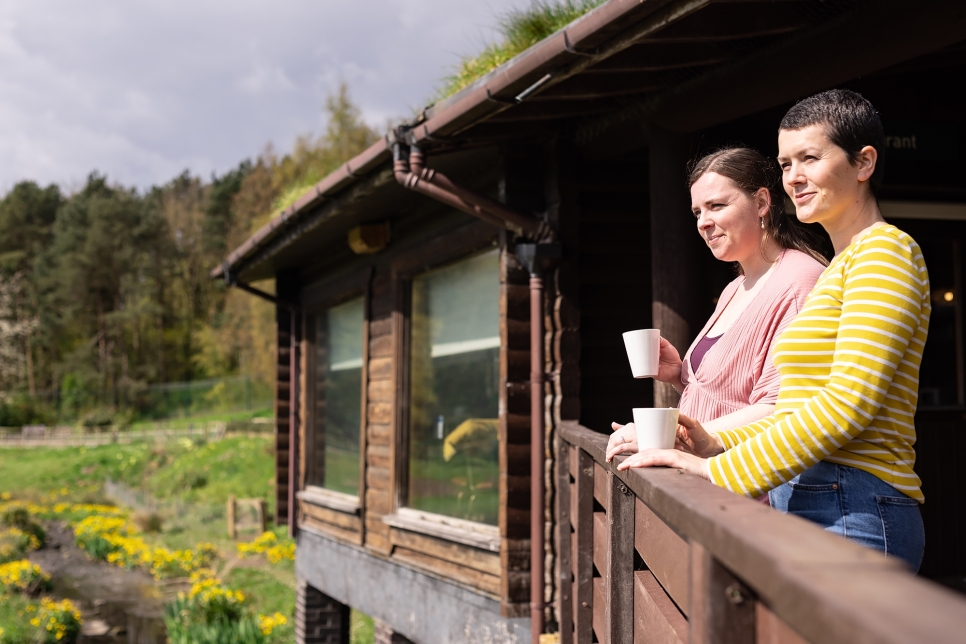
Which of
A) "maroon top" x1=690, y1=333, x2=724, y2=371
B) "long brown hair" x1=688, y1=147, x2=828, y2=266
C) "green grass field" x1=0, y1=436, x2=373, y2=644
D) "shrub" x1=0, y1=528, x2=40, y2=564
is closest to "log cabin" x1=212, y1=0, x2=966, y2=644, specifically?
"maroon top" x1=690, y1=333, x2=724, y2=371

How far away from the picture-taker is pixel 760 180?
2.11 meters

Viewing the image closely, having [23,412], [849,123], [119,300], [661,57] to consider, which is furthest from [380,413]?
[119,300]

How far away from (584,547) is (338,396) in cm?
587

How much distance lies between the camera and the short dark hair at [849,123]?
1.68 m

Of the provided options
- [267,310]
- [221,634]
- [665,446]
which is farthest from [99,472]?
[665,446]

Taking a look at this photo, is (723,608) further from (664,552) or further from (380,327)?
(380,327)

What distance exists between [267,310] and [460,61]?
30.1 meters

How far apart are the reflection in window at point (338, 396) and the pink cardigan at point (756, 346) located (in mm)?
6112

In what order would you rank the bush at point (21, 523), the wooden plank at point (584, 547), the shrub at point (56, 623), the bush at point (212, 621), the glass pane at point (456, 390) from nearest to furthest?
the wooden plank at point (584, 547), the glass pane at point (456, 390), the bush at point (212, 621), the shrub at point (56, 623), the bush at point (21, 523)

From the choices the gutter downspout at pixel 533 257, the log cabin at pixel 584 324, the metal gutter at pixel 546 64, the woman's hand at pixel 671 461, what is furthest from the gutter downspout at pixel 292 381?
the woman's hand at pixel 671 461

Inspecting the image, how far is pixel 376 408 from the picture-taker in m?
7.32

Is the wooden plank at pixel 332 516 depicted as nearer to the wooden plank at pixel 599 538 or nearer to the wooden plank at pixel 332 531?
the wooden plank at pixel 332 531

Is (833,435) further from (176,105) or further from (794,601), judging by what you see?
(176,105)

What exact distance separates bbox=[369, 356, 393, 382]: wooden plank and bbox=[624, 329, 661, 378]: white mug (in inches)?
Result: 199
